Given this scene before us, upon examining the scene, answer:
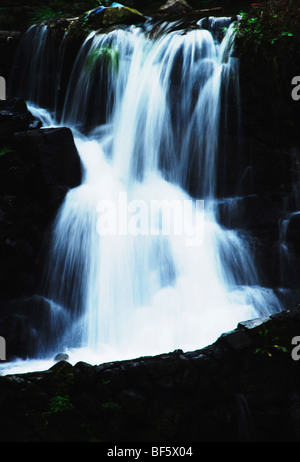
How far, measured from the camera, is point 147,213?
6.72 m

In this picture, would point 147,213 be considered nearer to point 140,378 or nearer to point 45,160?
point 45,160

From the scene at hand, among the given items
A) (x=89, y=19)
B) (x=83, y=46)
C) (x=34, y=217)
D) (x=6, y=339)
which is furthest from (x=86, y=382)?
(x=89, y=19)

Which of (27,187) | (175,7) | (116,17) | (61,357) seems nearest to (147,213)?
(27,187)

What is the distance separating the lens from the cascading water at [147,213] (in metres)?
5.60

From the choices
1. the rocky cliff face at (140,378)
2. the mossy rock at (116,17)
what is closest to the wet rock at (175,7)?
the mossy rock at (116,17)

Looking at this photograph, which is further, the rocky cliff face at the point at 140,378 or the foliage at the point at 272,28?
the foliage at the point at 272,28

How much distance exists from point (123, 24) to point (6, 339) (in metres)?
6.85

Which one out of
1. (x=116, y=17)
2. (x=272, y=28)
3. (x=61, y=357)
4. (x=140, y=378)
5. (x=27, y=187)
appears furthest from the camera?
(x=116, y=17)

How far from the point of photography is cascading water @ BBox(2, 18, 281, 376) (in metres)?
5.60

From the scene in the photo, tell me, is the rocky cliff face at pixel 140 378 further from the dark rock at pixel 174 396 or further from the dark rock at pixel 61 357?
the dark rock at pixel 61 357

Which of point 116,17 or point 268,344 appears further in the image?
point 116,17

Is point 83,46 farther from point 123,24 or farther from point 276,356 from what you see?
point 276,356

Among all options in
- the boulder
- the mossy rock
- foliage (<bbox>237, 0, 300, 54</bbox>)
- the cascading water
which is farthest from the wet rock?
the boulder

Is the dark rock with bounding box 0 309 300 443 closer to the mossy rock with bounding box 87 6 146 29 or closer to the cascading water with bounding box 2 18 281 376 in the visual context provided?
the cascading water with bounding box 2 18 281 376
